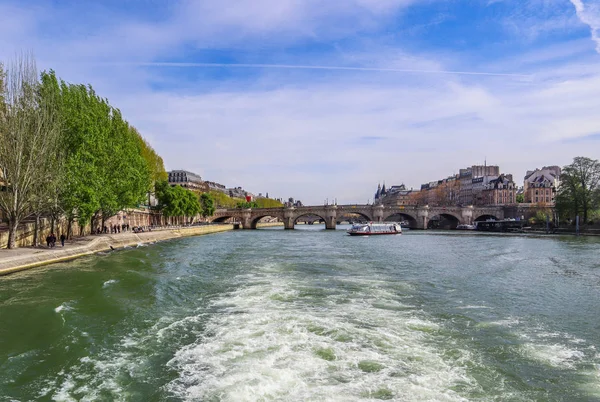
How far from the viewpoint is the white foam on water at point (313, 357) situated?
29.7ft

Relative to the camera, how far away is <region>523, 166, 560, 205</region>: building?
138000 millimetres

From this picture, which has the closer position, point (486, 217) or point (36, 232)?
point (36, 232)

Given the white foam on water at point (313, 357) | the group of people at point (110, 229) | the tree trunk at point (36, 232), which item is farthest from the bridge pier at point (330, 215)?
the white foam on water at point (313, 357)

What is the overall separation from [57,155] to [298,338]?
3420 centimetres

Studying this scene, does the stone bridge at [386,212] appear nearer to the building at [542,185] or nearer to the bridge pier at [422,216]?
the bridge pier at [422,216]

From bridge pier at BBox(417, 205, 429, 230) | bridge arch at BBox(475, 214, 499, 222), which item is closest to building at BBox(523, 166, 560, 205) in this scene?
bridge arch at BBox(475, 214, 499, 222)

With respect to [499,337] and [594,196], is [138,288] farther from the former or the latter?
[594,196]

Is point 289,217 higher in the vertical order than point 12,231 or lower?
higher

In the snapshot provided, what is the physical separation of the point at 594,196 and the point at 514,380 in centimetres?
7808

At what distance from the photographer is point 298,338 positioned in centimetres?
1255

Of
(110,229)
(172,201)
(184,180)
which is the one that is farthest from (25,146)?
(184,180)

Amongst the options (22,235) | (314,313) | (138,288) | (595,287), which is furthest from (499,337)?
(22,235)

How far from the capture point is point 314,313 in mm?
15594

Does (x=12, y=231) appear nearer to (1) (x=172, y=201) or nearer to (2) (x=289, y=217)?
→ (1) (x=172, y=201)
